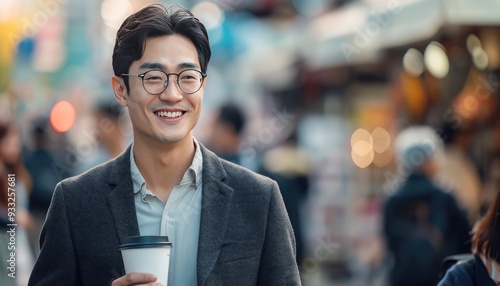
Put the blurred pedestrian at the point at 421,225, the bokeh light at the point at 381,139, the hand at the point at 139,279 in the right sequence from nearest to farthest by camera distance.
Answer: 1. the hand at the point at 139,279
2. the blurred pedestrian at the point at 421,225
3. the bokeh light at the point at 381,139

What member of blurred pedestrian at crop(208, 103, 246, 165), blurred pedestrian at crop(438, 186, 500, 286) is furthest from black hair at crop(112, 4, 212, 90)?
blurred pedestrian at crop(208, 103, 246, 165)

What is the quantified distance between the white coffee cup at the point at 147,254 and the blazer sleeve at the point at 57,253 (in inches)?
12.5

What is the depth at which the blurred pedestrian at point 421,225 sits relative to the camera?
24.3 ft

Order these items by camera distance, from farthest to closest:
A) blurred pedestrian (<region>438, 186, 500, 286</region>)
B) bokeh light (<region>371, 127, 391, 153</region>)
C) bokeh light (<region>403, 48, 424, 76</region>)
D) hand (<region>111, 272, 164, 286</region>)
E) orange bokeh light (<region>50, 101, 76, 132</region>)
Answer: bokeh light (<region>371, 127, 391, 153</region>) < bokeh light (<region>403, 48, 424, 76</region>) < orange bokeh light (<region>50, 101, 76, 132</region>) < blurred pedestrian (<region>438, 186, 500, 286</region>) < hand (<region>111, 272, 164, 286</region>)

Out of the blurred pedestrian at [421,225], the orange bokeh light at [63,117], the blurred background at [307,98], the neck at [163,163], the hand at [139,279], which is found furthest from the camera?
the orange bokeh light at [63,117]

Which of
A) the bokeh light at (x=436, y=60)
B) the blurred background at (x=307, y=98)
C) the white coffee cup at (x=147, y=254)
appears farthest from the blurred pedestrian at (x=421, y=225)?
the white coffee cup at (x=147, y=254)

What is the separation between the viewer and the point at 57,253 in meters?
2.96

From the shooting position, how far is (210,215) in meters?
2.98

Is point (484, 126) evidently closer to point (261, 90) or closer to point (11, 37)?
point (261, 90)

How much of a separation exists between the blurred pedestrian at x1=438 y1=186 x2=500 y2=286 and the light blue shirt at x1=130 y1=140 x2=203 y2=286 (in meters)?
1.27

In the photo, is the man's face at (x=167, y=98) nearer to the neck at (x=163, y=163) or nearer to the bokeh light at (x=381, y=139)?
the neck at (x=163, y=163)

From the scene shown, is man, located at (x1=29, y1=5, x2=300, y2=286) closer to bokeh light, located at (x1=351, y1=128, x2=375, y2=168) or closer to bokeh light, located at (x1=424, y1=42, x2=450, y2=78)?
bokeh light, located at (x1=424, y1=42, x2=450, y2=78)

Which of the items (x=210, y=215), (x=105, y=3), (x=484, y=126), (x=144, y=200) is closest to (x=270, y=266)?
(x=210, y=215)

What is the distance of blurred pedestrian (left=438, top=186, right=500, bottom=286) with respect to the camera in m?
3.86
